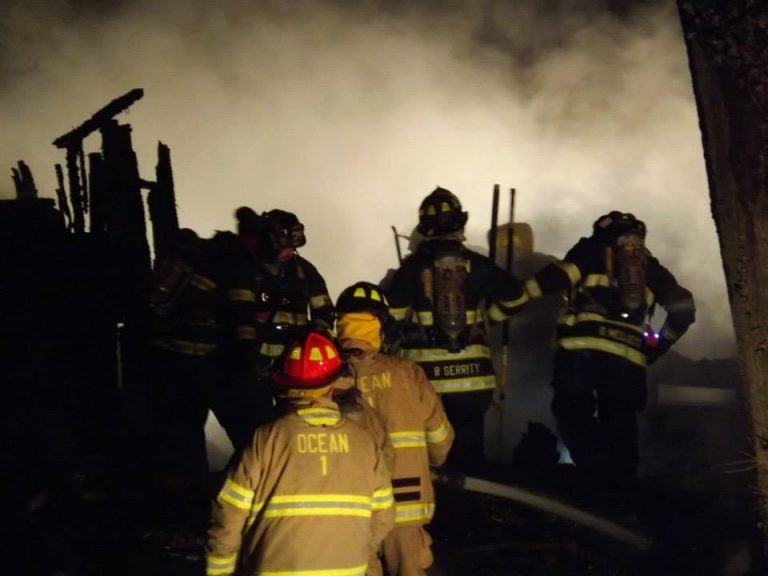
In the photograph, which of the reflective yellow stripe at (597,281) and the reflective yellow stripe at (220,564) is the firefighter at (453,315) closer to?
the reflective yellow stripe at (597,281)

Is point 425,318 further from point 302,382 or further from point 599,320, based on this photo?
point 302,382

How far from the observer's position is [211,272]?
559cm

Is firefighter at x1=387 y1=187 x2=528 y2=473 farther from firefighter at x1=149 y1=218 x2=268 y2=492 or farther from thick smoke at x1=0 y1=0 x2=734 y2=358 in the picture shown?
thick smoke at x1=0 y1=0 x2=734 y2=358

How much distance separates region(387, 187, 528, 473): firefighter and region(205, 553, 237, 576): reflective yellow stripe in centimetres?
266

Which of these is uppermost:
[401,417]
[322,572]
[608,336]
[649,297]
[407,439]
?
[649,297]

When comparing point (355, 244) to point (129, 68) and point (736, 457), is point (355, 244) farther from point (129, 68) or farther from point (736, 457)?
point (736, 457)

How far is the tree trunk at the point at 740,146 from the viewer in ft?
9.82

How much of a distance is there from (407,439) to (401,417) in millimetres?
121

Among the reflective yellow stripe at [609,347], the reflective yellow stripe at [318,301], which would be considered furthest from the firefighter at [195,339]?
the reflective yellow stripe at [609,347]

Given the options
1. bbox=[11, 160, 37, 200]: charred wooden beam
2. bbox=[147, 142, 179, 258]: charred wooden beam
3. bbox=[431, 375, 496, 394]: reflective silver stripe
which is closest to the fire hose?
bbox=[431, 375, 496, 394]: reflective silver stripe

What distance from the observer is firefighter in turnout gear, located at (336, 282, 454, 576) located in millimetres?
3654

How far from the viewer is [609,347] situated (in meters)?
5.63

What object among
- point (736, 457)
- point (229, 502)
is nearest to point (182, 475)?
point (229, 502)

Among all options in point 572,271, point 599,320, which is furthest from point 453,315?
point 599,320
